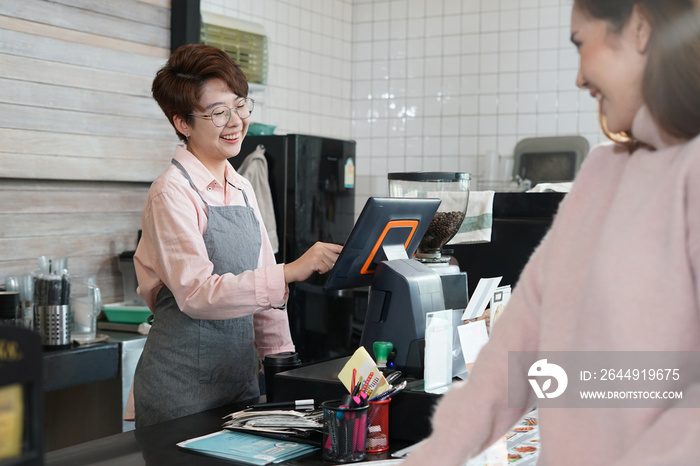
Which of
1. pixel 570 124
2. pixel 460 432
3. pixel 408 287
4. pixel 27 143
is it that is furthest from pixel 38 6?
pixel 570 124

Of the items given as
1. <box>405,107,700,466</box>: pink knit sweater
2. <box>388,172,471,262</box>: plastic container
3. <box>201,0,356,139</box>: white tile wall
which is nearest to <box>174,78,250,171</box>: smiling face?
<box>388,172,471,262</box>: plastic container

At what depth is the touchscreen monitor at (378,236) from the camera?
1.84 meters

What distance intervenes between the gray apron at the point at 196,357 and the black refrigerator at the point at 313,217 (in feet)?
6.99

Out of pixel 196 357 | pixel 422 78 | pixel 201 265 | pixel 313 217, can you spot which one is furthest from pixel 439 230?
pixel 422 78

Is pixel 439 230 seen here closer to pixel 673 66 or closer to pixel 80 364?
pixel 673 66

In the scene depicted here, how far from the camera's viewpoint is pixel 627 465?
82cm

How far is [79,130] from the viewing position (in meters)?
3.61

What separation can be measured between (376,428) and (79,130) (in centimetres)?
252

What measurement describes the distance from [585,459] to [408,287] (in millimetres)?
978

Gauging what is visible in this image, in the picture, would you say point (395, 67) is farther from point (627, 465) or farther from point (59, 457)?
point (627, 465)

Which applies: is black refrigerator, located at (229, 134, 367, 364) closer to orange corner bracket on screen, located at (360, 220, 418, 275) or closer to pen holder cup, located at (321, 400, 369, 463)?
orange corner bracket on screen, located at (360, 220, 418, 275)

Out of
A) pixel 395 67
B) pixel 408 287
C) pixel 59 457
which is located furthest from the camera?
pixel 395 67

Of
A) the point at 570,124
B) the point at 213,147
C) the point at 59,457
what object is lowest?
the point at 59,457

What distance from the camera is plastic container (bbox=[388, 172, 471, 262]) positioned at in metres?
2.21
